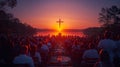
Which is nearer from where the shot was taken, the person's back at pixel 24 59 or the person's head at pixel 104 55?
the person's head at pixel 104 55

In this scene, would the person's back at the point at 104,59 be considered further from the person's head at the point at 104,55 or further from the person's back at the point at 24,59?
the person's back at the point at 24,59

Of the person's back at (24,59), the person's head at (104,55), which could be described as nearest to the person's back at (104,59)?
the person's head at (104,55)

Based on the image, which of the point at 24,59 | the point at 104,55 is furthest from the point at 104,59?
the point at 24,59

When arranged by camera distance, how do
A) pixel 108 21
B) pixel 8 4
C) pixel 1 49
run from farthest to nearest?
1. pixel 108 21
2. pixel 8 4
3. pixel 1 49

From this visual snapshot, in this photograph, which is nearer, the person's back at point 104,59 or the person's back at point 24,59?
the person's back at point 104,59

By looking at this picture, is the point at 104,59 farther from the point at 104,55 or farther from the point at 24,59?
the point at 24,59

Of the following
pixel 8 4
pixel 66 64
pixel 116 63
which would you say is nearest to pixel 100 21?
pixel 8 4

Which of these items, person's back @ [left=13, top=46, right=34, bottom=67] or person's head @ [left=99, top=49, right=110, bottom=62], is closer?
person's head @ [left=99, top=49, right=110, bottom=62]

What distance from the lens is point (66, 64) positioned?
88.3 ft

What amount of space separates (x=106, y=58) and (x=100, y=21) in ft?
418

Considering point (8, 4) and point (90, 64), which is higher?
point (8, 4)

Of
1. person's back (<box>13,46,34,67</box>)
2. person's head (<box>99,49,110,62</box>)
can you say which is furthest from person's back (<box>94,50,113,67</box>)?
person's back (<box>13,46,34,67</box>)

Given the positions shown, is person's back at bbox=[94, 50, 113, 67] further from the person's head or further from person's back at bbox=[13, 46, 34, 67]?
person's back at bbox=[13, 46, 34, 67]

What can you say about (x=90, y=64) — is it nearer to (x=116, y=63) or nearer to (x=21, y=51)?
(x=116, y=63)
